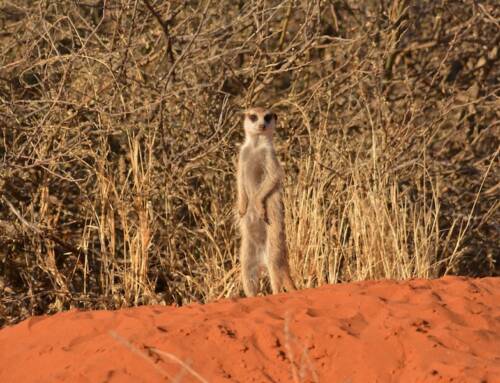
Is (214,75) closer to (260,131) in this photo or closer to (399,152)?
(399,152)

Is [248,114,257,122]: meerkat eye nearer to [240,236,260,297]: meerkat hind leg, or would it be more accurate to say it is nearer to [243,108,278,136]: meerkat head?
[243,108,278,136]: meerkat head

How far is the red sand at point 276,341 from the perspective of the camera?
427cm

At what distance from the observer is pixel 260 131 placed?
6.65 metres

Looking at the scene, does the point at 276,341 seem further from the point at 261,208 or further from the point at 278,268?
the point at 261,208

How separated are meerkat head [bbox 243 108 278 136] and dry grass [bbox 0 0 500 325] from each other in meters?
0.55

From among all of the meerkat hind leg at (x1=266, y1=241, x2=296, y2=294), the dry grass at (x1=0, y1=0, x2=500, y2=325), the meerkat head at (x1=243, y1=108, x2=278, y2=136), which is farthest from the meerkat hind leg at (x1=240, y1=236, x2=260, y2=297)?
the meerkat head at (x1=243, y1=108, x2=278, y2=136)

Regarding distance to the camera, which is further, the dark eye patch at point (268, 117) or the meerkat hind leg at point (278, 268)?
the dark eye patch at point (268, 117)

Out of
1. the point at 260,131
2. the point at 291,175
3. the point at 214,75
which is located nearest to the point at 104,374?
the point at 260,131

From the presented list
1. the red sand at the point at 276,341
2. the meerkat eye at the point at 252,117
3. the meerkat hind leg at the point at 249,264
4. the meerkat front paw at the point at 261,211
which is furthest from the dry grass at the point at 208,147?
the red sand at the point at 276,341

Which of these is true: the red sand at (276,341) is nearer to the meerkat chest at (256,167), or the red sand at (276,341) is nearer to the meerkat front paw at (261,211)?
the meerkat front paw at (261,211)

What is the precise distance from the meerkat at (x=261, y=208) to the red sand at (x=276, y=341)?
1372 mm

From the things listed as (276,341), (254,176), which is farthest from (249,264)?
(276,341)

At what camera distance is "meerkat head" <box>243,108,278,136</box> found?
664 cm

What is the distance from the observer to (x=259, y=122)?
261 inches
